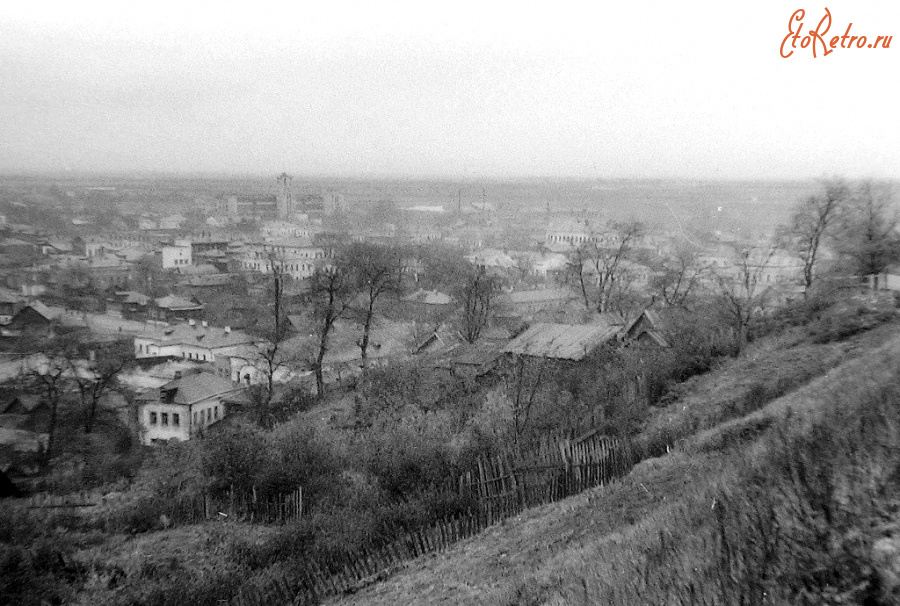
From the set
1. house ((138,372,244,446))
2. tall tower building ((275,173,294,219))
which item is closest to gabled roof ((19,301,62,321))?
house ((138,372,244,446))

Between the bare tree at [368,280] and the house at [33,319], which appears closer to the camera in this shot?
the house at [33,319]

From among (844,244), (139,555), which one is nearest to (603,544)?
(139,555)

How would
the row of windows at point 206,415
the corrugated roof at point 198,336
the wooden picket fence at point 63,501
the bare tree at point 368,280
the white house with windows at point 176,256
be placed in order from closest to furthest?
the wooden picket fence at point 63,501
the row of windows at point 206,415
the bare tree at point 368,280
the corrugated roof at point 198,336
the white house with windows at point 176,256

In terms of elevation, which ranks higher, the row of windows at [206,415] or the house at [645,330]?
the house at [645,330]

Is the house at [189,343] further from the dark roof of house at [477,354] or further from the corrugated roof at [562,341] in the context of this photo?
the corrugated roof at [562,341]

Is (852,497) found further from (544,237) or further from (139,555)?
(544,237)

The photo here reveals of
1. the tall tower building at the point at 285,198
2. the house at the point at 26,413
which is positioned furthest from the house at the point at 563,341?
the tall tower building at the point at 285,198

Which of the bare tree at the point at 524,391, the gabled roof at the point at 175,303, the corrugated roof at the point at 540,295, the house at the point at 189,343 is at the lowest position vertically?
the house at the point at 189,343

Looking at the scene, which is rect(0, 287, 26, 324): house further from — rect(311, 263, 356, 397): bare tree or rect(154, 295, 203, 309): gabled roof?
rect(311, 263, 356, 397): bare tree
